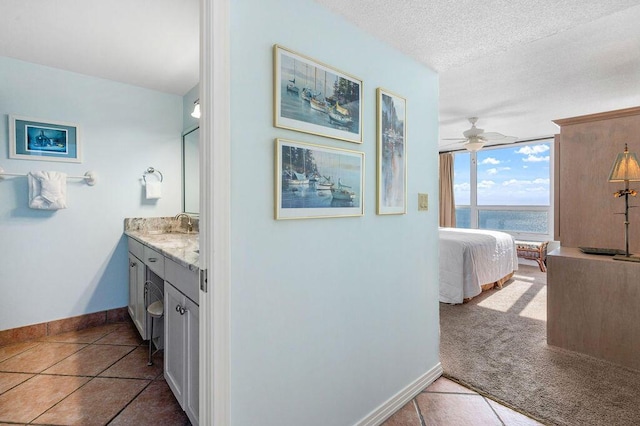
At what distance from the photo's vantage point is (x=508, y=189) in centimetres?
616

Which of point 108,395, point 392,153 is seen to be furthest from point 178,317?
point 392,153

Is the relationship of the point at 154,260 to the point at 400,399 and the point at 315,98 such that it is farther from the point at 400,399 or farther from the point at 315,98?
the point at 400,399

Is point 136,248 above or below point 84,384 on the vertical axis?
above

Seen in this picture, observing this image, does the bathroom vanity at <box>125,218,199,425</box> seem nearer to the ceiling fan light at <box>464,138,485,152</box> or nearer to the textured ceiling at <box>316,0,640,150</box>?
the textured ceiling at <box>316,0,640,150</box>

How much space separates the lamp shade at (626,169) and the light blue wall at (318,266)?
1.54m

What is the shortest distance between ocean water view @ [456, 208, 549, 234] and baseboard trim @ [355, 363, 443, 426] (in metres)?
5.03

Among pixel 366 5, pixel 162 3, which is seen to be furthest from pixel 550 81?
pixel 162 3

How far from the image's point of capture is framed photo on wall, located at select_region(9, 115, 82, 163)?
2.50 m

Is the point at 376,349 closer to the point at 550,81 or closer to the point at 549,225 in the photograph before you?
the point at 550,81

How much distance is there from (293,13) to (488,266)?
3.64 metres

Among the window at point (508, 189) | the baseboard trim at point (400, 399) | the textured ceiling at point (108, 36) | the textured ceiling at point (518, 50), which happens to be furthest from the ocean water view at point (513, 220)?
the textured ceiling at point (108, 36)

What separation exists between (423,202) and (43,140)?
313 centimetres

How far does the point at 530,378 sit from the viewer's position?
6.81ft

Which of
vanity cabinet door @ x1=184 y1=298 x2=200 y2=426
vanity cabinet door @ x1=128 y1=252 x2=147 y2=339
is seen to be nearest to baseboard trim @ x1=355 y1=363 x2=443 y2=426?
vanity cabinet door @ x1=184 y1=298 x2=200 y2=426
